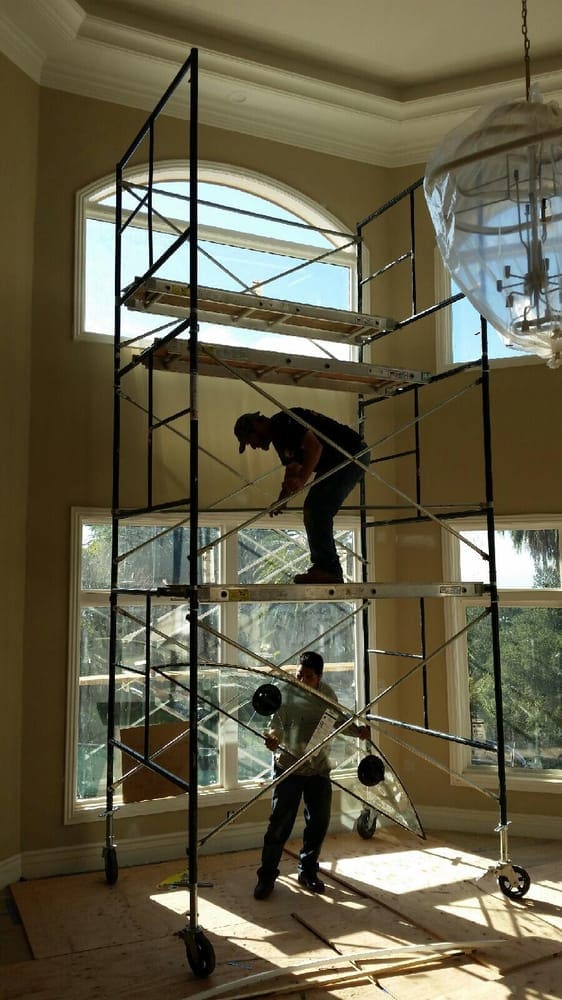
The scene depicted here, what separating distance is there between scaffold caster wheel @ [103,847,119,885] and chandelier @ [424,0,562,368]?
3.34 metres

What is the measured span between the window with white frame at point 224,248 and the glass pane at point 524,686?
2177 mm

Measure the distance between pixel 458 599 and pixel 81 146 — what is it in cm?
365

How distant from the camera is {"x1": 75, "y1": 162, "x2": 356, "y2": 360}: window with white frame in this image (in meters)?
4.93

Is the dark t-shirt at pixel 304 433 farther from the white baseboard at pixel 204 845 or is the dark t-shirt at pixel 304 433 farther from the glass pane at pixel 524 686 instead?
the white baseboard at pixel 204 845

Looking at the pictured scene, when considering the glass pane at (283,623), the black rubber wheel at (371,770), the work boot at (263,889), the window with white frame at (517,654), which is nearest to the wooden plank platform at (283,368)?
the glass pane at (283,623)

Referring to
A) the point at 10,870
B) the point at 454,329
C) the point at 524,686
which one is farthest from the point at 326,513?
the point at 10,870

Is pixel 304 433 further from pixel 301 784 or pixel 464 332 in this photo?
pixel 464 332

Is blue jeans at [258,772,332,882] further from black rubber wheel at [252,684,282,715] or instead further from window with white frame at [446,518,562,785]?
window with white frame at [446,518,562,785]

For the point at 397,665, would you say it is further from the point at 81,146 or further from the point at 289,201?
the point at 81,146

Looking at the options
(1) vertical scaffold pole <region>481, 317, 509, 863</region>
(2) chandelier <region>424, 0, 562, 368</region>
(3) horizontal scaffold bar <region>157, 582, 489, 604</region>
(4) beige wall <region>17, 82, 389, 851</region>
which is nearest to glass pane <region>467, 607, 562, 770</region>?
(1) vertical scaffold pole <region>481, 317, 509, 863</region>

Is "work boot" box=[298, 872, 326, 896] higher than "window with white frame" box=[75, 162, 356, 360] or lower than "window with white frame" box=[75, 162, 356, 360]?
lower

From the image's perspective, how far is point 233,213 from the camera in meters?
5.35

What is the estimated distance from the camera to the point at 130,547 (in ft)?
15.9

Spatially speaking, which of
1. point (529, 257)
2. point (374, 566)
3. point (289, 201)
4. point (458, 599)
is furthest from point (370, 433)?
point (529, 257)
